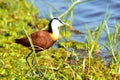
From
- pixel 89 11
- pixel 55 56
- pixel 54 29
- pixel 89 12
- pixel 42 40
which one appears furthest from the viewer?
pixel 89 11

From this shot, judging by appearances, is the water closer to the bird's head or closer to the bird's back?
the bird's head

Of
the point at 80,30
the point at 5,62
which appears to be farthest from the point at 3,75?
the point at 80,30

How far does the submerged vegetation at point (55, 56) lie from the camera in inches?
244

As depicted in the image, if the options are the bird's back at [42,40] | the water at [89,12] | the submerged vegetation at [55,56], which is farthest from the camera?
the water at [89,12]

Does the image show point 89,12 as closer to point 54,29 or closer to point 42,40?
point 54,29

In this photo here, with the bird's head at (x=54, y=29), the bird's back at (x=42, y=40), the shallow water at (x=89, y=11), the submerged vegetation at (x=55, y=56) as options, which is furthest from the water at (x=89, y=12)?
the bird's back at (x=42, y=40)

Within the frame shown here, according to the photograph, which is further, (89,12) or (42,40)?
(89,12)

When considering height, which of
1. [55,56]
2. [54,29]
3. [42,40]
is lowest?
[55,56]

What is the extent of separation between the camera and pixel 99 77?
6.50 meters

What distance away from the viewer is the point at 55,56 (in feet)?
25.2

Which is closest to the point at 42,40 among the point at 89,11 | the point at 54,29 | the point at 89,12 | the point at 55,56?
the point at 54,29

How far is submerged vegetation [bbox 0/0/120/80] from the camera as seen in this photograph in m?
6.21

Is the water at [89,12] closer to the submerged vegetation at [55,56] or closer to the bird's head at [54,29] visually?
the submerged vegetation at [55,56]

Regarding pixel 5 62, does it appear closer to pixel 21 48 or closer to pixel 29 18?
pixel 21 48
